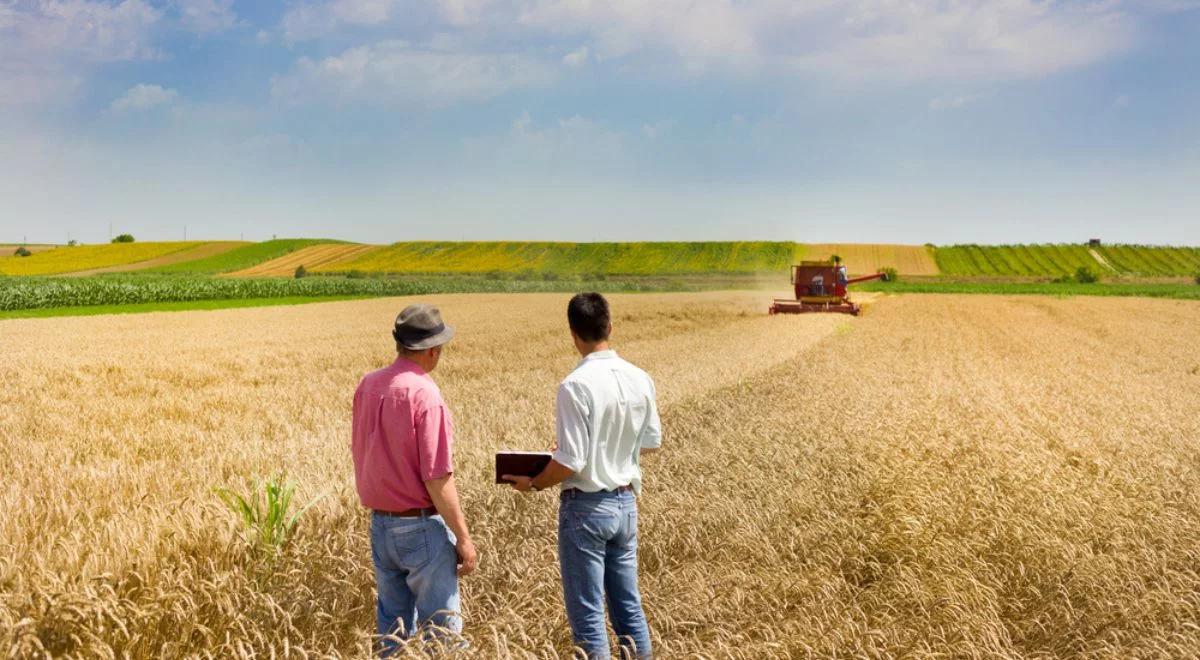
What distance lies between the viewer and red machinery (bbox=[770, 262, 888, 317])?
35031mm

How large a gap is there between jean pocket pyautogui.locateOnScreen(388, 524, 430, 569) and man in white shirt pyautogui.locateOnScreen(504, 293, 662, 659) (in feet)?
1.61

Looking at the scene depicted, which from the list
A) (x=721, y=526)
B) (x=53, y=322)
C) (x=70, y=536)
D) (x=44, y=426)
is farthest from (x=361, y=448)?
(x=53, y=322)

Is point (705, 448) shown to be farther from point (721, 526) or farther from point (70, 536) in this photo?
point (70, 536)

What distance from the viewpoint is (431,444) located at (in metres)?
3.69

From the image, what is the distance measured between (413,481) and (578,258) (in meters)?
109

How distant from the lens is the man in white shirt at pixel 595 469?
3889 millimetres

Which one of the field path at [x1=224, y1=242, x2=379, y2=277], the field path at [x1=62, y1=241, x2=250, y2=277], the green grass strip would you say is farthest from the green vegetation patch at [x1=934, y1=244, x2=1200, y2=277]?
the field path at [x1=62, y1=241, x2=250, y2=277]

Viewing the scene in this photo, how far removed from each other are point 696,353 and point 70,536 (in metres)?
16.8

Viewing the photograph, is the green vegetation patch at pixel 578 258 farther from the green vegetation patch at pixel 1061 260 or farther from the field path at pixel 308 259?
the green vegetation patch at pixel 1061 260

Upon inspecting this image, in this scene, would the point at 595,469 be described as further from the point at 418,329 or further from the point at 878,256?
the point at 878,256

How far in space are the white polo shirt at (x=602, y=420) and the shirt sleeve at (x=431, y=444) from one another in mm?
520

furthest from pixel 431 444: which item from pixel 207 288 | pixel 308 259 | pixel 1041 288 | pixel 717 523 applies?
pixel 308 259

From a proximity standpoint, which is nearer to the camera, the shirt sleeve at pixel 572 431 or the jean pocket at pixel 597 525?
the shirt sleeve at pixel 572 431

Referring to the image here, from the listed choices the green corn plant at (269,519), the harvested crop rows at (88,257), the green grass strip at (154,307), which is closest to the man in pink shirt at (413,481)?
the green corn plant at (269,519)
